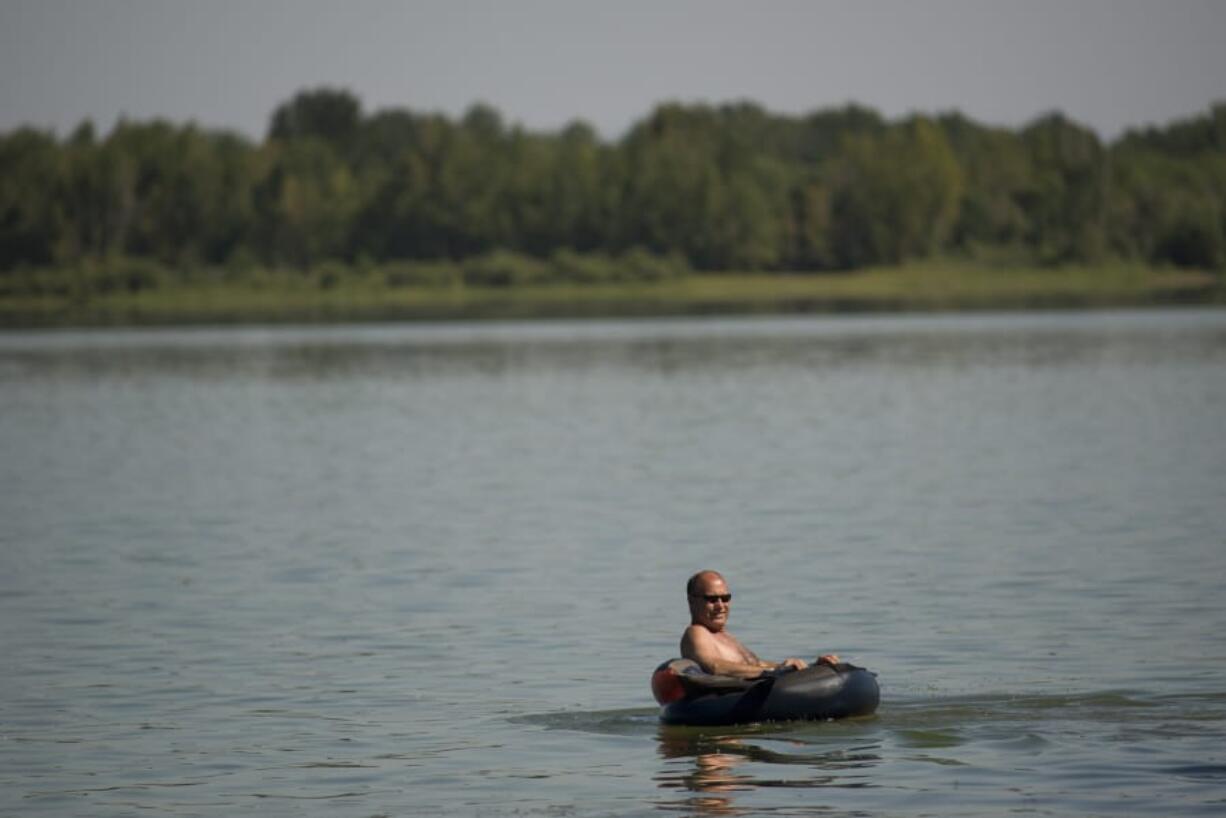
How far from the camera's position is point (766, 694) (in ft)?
63.2

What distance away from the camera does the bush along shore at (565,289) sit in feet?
572

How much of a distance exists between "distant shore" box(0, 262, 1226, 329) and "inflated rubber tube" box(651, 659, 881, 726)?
13172 centimetres

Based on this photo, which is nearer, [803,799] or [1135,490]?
[803,799]

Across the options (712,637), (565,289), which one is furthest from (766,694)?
(565,289)

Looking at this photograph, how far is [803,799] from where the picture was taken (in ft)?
57.5

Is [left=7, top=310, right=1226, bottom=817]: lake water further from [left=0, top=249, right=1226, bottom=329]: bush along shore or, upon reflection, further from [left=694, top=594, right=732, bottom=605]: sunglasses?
[left=0, top=249, right=1226, bottom=329]: bush along shore

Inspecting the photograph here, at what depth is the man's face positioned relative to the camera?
770 inches

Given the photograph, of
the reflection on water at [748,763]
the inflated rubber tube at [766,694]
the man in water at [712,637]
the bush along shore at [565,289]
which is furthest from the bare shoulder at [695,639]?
the bush along shore at [565,289]

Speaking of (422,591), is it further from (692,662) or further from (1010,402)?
(1010,402)

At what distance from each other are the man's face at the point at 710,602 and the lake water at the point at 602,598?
3.25ft

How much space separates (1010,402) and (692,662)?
40159mm

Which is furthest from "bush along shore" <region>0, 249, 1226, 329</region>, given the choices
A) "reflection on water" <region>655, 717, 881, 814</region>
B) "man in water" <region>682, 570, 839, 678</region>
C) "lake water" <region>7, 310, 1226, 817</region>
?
"reflection on water" <region>655, 717, 881, 814</region>

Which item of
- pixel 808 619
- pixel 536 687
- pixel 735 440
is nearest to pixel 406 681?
pixel 536 687

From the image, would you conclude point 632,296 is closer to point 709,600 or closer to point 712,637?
point 712,637
